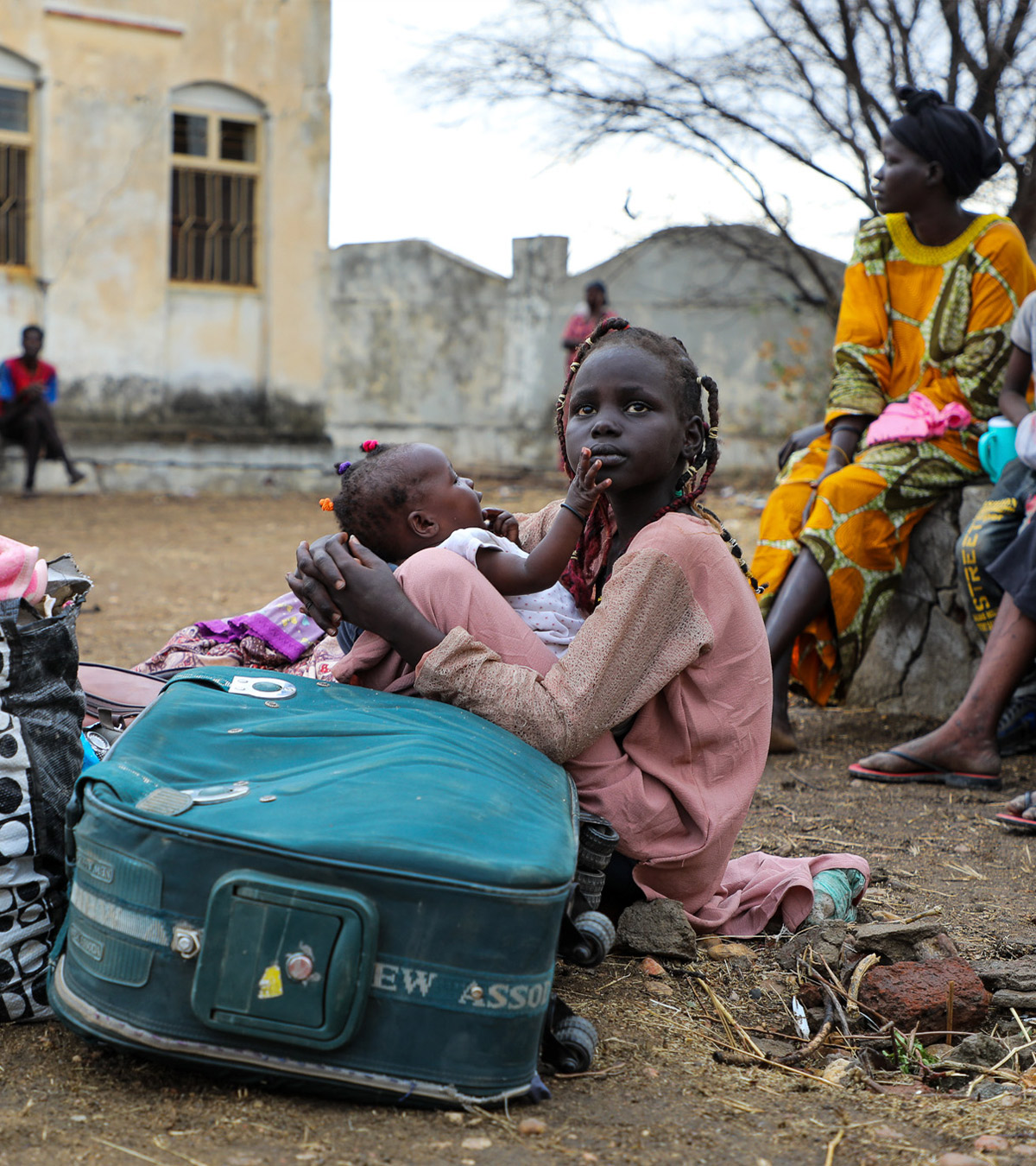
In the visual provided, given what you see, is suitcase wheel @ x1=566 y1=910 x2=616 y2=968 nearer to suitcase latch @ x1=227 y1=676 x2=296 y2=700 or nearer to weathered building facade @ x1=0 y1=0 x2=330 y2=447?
suitcase latch @ x1=227 y1=676 x2=296 y2=700

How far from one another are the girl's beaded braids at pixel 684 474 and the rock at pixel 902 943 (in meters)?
0.69

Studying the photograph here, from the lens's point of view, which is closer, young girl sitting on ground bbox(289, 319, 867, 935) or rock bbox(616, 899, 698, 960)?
young girl sitting on ground bbox(289, 319, 867, 935)

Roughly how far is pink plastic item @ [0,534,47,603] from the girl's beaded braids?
998 mm

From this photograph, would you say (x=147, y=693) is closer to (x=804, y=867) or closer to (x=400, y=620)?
(x=400, y=620)

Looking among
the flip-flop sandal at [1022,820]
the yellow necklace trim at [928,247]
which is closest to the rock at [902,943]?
the flip-flop sandal at [1022,820]

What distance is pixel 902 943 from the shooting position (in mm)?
2326

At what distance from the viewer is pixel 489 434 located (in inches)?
693

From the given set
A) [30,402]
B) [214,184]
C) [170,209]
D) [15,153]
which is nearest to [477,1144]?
[30,402]

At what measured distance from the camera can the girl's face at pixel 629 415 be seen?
90.4 inches

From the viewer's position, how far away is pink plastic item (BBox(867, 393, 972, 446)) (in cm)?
451

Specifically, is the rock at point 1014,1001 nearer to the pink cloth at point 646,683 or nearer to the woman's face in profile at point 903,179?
the pink cloth at point 646,683

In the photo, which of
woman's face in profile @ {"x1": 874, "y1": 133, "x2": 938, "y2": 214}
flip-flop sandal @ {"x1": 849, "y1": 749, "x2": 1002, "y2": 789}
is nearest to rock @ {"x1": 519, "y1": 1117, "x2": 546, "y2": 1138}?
flip-flop sandal @ {"x1": 849, "y1": 749, "x2": 1002, "y2": 789}

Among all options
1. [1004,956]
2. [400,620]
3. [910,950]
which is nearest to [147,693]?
[400,620]

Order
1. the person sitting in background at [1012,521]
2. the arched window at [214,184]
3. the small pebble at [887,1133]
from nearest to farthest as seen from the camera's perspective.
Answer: the small pebble at [887,1133] → the person sitting in background at [1012,521] → the arched window at [214,184]
